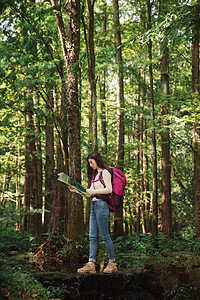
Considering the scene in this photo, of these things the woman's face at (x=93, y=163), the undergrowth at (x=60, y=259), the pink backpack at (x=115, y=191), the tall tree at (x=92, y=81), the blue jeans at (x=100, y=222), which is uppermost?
the tall tree at (x=92, y=81)

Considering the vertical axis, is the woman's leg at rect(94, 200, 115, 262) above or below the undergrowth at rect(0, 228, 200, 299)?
above

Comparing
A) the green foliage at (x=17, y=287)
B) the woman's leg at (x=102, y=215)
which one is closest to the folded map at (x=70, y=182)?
the woman's leg at (x=102, y=215)

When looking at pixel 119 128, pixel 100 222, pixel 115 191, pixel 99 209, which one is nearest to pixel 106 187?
pixel 115 191

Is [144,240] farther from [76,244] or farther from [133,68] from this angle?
[133,68]

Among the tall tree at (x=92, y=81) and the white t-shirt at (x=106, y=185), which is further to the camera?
the tall tree at (x=92, y=81)

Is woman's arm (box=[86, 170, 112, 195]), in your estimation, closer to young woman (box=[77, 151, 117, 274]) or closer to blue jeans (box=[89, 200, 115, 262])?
young woman (box=[77, 151, 117, 274])

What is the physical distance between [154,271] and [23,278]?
118 inches

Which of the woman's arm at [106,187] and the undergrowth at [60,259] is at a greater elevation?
the woman's arm at [106,187]

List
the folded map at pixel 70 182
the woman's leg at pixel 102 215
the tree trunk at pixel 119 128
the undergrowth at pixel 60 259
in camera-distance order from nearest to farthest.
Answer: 1. the undergrowth at pixel 60 259
2. the folded map at pixel 70 182
3. the woman's leg at pixel 102 215
4. the tree trunk at pixel 119 128

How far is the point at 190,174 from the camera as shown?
64.3 ft

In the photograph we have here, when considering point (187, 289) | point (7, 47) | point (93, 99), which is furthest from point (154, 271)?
point (7, 47)

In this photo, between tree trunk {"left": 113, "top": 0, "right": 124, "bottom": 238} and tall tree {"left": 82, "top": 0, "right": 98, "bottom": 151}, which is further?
Result: tree trunk {"left": 113, "top": 0, "right": 124, "bottom": 238}

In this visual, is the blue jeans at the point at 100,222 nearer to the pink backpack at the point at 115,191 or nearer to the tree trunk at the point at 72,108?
the pink backpack at the point at 115,191

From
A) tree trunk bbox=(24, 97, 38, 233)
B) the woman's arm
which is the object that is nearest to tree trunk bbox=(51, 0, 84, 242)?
the woman's arm
